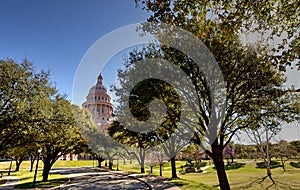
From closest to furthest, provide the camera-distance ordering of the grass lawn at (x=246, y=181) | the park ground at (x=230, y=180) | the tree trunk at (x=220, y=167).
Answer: the tree trunk at (x=220, y=167) → the grass lawn at (x=246, y=181) → the park ground at (x=230, y=180)

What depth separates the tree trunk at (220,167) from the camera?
12.6 meters

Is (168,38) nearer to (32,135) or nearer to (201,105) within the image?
(201,105)

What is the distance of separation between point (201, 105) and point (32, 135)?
1230 cm

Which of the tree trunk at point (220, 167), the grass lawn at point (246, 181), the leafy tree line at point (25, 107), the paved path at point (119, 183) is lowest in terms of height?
the grass lawn at point (246, 181)

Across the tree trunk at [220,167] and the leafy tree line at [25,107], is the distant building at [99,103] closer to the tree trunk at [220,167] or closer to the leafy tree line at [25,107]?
the leafy tree line at [25,107]

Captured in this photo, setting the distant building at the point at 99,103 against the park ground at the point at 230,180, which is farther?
the distant building at the point at 99,103

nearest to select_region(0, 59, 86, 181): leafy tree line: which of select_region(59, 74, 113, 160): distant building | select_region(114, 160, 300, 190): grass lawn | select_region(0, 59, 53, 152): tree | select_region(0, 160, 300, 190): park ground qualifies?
select_region(0, 59, 53, 152): tree

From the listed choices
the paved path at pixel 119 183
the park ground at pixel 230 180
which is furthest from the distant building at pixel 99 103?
the paved path at pixel 119 183

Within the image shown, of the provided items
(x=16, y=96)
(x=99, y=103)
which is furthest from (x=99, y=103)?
(x=16, y=96)

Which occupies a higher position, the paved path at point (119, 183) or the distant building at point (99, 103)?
the distant building at point (99, 103)

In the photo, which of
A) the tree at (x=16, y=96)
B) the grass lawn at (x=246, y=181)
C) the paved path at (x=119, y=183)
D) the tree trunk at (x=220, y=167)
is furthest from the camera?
the grass lawn at (x=246, y=181)

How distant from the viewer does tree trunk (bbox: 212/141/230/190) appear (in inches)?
496

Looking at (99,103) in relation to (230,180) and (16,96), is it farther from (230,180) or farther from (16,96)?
(16,96)

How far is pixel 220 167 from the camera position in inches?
A: 512
